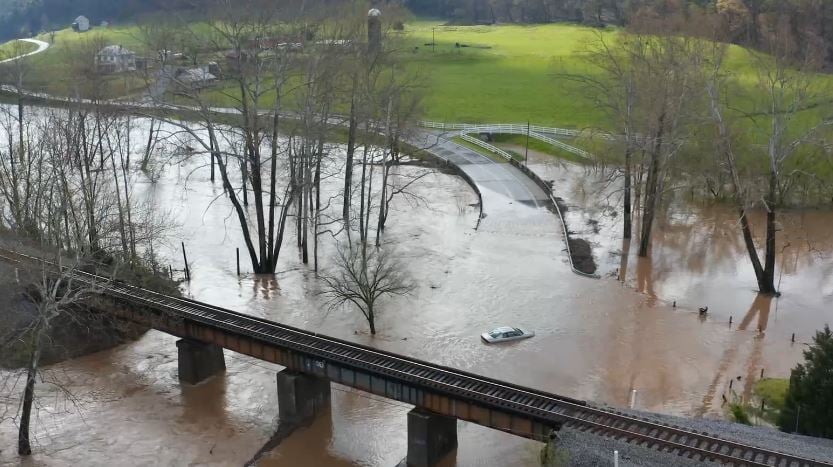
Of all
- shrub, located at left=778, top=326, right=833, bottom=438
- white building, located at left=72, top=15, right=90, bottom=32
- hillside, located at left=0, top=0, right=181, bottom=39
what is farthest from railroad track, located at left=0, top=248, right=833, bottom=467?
hillside, located at left=0, top=0, right=181, bottom=39

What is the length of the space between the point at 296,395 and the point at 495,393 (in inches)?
272

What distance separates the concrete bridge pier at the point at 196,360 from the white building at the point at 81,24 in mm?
109378

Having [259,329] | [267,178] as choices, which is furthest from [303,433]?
[267,178]

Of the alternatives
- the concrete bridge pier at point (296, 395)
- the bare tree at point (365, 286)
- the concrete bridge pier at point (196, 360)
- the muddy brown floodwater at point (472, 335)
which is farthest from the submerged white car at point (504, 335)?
the concrete bridge pier at point (196, 360)

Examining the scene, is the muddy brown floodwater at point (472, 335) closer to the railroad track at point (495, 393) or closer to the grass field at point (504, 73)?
the railroad track at point (495, 393)

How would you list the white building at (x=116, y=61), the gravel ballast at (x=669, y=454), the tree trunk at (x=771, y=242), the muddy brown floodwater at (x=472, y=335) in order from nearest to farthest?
the gravel ballast at (x=669, y=454) → the muddy brown floodwater at (x=472, y=335) → the tree trunk at (x=771, y=242) → the white building at (x=116, y=61)

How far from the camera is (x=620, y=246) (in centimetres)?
4494

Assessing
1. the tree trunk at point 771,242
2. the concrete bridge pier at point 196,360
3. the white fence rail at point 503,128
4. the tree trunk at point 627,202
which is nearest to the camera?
the concrete bridge pier at point 196,360

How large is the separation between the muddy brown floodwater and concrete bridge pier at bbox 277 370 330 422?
0.55 meters

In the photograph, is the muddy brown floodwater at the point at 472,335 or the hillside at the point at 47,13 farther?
the hillside at the point at 47,13

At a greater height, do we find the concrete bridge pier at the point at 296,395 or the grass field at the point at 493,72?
the grass field at the point at 493,72

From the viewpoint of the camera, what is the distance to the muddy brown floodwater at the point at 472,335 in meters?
25.1

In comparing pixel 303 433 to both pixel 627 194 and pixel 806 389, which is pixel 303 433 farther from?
pixel 627 194

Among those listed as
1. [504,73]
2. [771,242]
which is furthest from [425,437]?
[504,73]
